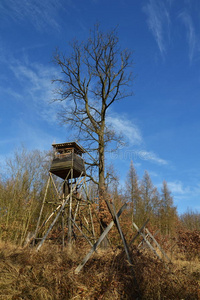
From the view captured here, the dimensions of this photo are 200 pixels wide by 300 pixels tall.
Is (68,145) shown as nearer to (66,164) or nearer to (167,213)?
(66,164)

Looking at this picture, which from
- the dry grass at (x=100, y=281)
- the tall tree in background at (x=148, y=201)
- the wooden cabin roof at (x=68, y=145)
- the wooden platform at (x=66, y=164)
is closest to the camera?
the dry grass at (x=100, y=281)

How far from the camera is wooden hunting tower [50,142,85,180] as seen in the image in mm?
13953

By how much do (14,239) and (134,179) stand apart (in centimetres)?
1509

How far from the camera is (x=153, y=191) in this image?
27.9m

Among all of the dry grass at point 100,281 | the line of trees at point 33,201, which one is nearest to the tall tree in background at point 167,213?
the line of trees at point 33,201

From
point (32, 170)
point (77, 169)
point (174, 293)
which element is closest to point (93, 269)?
point (174, 293)

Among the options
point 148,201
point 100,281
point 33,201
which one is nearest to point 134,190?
point 148,201

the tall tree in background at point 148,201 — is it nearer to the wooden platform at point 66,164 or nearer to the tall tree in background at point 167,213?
the tall tree in background at point 167,213

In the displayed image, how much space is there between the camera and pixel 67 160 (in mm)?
14055

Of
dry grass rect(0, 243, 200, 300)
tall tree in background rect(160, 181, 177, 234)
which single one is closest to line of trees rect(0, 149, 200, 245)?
tall tree in background rect(160, 181, 177, 234)

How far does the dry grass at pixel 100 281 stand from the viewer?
4785 mm

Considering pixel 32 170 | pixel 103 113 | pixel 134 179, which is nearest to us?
pixel 103 113

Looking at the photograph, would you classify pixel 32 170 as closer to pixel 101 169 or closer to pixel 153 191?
pixel 101 169

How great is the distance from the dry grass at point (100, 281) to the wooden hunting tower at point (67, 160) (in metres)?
7.90
